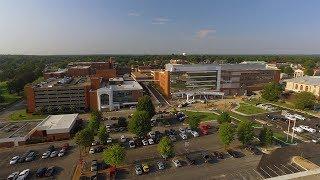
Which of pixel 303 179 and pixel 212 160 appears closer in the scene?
pixel 303 179

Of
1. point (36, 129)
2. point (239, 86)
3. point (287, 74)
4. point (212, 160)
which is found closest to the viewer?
point (212, 160)

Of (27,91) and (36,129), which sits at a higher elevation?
(27,91)

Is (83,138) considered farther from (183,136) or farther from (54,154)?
(183,136)

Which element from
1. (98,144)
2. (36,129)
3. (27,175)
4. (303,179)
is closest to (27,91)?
(36,129)

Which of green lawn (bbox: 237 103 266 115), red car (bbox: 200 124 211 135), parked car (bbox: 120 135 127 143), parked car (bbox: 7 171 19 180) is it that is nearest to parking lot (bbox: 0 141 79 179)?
parked car (bbox: 7 171 19 180)

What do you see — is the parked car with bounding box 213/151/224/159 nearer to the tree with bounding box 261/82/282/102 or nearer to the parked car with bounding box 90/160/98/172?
the parked car with bounding box 90/160/98/172

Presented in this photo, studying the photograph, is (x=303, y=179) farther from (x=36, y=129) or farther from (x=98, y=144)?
(x=36, y=129)
